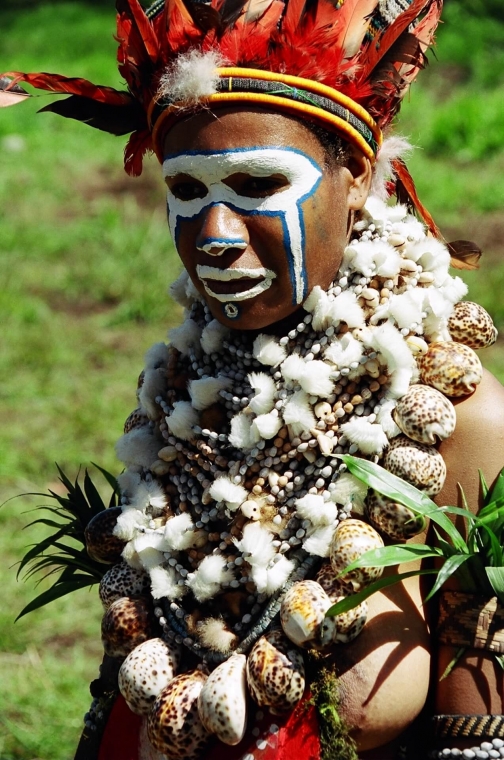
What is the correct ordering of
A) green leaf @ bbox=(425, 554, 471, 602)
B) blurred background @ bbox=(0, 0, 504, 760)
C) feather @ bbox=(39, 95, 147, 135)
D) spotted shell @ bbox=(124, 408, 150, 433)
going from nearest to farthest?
green leaf @ bbox=(425, 554, 471, 602) → feather @ bbox=(39, 95, 147, 135) → spotted shell @ bbox=(124, 408, 150, 433) → blurred background @ bbox=(0, 0, 504, 760)

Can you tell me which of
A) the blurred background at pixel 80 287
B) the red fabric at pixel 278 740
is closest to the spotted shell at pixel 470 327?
the red fabric at pixel 278 740

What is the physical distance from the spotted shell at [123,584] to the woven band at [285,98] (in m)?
1.13

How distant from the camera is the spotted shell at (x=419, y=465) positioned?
2312mm

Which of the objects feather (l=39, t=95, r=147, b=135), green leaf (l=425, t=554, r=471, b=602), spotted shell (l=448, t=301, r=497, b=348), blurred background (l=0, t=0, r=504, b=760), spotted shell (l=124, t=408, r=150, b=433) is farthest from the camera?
blurred background (l=0, t=0, r=504, b=760)

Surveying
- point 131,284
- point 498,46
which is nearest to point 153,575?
point 131,284

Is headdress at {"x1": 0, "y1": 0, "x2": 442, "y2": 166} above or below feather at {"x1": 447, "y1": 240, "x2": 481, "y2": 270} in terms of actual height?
above

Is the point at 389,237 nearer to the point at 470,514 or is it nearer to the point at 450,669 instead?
the point at 470,514

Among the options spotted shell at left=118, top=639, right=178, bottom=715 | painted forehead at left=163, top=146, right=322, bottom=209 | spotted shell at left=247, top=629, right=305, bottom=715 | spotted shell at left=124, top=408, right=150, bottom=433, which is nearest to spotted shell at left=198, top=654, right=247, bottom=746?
spotted shell at left=247, top=629, right=305, bottom=715

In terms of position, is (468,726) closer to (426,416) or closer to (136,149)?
(426,416)

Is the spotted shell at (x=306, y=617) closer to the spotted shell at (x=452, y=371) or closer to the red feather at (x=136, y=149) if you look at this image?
the spotted shell at (x=452, y=371)

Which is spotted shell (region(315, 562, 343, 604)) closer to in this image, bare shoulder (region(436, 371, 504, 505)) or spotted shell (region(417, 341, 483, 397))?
bare shoulder (region(436, 371, 504, 505))

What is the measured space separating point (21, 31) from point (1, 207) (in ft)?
18.3

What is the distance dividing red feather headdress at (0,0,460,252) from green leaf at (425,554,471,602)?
976 mm

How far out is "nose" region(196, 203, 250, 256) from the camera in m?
2.38
